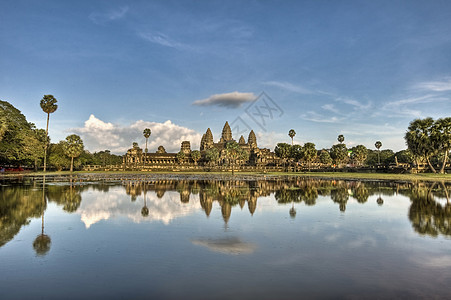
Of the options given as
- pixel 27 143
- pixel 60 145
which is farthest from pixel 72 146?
pixel 27 143

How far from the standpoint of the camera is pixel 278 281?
7.02m

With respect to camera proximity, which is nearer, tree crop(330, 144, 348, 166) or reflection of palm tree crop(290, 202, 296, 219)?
reflection of palm tree crop(290, 202, 296, 219)

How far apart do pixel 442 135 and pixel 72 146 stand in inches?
3214

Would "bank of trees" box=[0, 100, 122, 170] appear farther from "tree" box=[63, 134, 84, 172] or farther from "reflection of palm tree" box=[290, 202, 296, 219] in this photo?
"reflection of palm tree" box=[290, 202, 296, 219]

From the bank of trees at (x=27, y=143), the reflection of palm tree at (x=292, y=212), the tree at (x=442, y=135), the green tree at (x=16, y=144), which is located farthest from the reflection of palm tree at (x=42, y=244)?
the tree at (x=442, y=135)

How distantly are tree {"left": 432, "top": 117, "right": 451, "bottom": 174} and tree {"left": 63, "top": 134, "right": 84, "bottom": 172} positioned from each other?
79.6m

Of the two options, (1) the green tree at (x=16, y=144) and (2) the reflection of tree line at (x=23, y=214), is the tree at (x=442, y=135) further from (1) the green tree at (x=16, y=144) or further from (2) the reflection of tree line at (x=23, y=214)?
(1) the green tree at (x=16, y=144)

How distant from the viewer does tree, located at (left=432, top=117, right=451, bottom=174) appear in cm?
5891

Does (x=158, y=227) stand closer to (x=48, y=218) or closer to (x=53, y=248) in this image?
(x=53, y=248)

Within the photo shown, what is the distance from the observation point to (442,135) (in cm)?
5919

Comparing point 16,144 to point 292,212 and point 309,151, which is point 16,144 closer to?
point 292,212

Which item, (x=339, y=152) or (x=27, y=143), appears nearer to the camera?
(x=27, y=143)

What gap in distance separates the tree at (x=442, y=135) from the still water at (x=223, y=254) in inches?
2068

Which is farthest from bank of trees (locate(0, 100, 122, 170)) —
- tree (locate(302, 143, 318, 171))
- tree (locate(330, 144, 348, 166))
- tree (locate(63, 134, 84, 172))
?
tree (locate(330, 144, 348, 166))
